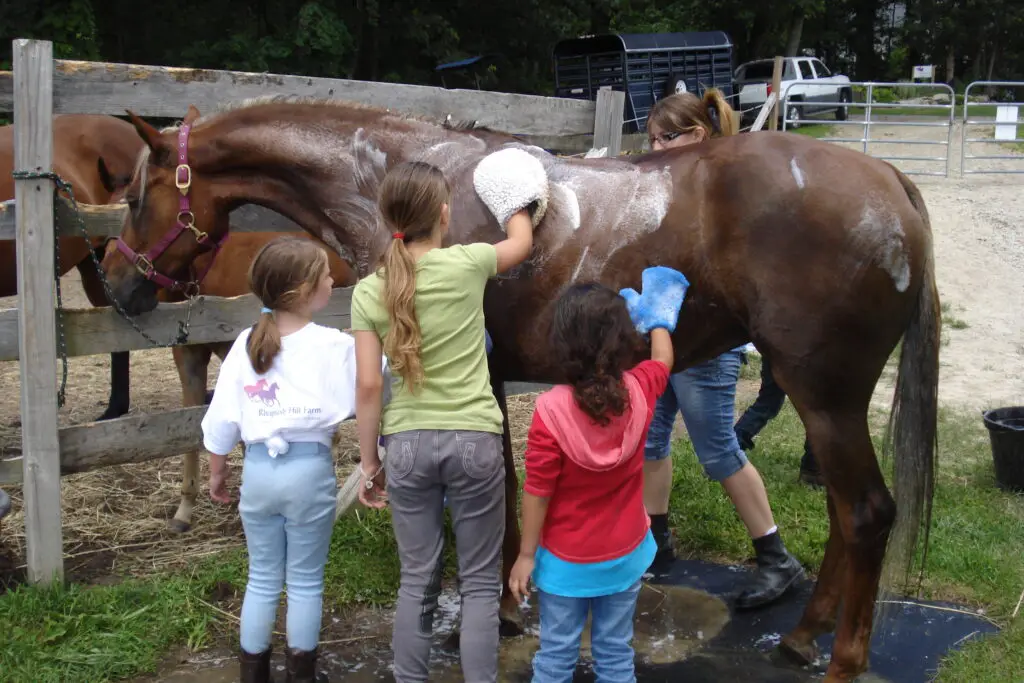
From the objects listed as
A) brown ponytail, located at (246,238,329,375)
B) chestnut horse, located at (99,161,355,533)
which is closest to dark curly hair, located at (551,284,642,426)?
brown ponytail, located at (246,238,329,375)

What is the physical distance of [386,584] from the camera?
152 inches

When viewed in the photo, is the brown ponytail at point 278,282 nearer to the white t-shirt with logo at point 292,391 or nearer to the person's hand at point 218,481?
the white t-shirt with logo at point 292,391

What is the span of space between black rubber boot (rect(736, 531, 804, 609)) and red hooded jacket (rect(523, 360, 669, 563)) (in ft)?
4.25

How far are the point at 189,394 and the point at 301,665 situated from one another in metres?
1.95

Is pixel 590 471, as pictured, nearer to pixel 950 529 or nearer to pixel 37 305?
pixel 37 305

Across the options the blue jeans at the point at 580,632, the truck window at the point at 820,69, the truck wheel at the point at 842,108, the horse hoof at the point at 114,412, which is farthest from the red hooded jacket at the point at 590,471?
the truck window at the point at 820,69

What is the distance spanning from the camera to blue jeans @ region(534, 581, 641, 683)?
2.59 metres

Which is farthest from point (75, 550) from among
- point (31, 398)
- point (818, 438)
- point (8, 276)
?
point (818, 438)

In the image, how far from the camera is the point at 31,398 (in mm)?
3543

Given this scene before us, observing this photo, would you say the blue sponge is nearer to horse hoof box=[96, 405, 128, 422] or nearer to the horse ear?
the horse ear

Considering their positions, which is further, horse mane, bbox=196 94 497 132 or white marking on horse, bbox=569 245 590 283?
horse mane, bbox=196 94 497 132

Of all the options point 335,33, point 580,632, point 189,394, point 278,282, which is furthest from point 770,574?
point 335,33

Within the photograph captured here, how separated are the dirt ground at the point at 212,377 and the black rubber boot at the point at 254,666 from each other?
4.06ft

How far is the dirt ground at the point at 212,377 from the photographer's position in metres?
4.25
